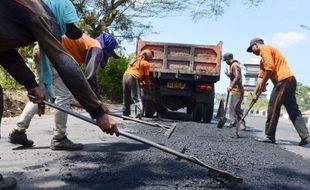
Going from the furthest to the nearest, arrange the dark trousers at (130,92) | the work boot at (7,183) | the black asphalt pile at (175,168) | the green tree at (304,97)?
the green tree at (304,97) < the dark trousers at (130,92) < the black asphalt pile at (175,168) < the work boot at (7,183)

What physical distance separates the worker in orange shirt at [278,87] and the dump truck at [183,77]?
3.40 meters

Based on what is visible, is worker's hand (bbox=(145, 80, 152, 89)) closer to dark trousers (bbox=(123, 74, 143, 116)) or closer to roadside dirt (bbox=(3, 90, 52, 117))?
dark trousers (bbox=(123, 74, 143, 116))

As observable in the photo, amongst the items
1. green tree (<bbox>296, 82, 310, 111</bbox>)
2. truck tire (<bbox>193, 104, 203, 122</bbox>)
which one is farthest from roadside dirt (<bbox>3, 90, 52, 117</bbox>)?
green tree (<bbox>296, 82, 310, 111</bbox>)

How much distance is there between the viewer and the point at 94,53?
17.5ft

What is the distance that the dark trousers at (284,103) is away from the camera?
7.41m

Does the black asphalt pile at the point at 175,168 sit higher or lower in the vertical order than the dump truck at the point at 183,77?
lower

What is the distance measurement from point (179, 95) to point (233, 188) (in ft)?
24.9

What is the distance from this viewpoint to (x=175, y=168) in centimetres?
406

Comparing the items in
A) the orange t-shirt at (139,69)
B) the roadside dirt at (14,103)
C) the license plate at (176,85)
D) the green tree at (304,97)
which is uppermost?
the orange t-shirt at (139,69)

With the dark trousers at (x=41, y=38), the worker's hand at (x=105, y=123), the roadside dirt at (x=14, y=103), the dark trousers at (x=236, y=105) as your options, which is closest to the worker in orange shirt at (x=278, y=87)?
the dark trousers at (x=236, y=105)

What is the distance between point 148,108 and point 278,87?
4.40m

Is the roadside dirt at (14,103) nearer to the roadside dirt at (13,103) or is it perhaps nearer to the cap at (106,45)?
the roadside dirt at (13,103)

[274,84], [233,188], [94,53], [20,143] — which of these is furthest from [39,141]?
[274,84]

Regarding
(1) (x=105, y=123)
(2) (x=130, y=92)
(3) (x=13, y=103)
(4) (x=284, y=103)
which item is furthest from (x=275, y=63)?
(3) (x=13, y=103)
